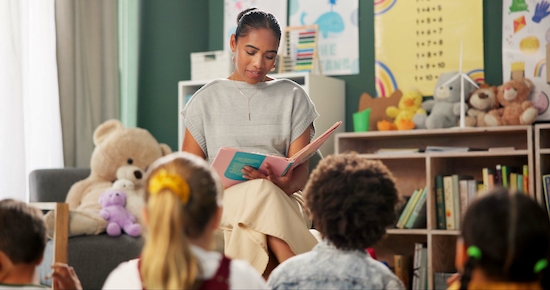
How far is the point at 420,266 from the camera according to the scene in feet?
10.7

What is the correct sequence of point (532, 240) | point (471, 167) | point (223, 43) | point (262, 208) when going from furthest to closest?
point (223, 43), point (471, 167), point (262, 208), point (532, 240)

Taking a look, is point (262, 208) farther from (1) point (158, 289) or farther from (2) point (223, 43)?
(2) point (223, 43)

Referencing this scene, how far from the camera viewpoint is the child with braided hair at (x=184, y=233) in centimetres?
101

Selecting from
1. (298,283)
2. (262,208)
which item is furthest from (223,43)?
(298,283)

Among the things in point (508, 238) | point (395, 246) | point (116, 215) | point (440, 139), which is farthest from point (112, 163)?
point (508, 238)

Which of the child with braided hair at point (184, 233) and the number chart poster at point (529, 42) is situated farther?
the number chart poster at point (529, 42)

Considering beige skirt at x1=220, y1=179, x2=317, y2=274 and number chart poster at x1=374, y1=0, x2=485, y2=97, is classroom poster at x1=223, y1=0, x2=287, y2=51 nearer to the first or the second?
number chart poster at x1=374, y1=0, x2=485, y2=97

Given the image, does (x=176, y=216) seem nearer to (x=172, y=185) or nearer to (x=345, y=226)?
(x=172, y=185)

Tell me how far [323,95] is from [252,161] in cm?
177

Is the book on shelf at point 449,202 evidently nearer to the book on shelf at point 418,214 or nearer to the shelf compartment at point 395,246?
the book on shelf at point 418,214

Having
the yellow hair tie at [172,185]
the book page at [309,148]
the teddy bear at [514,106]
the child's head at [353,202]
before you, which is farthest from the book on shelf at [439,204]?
the yellow hair tie at [172,185]

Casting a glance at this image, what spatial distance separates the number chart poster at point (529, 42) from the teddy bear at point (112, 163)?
1.76 m

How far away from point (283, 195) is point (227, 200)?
17cm

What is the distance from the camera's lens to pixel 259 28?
2.00 m
